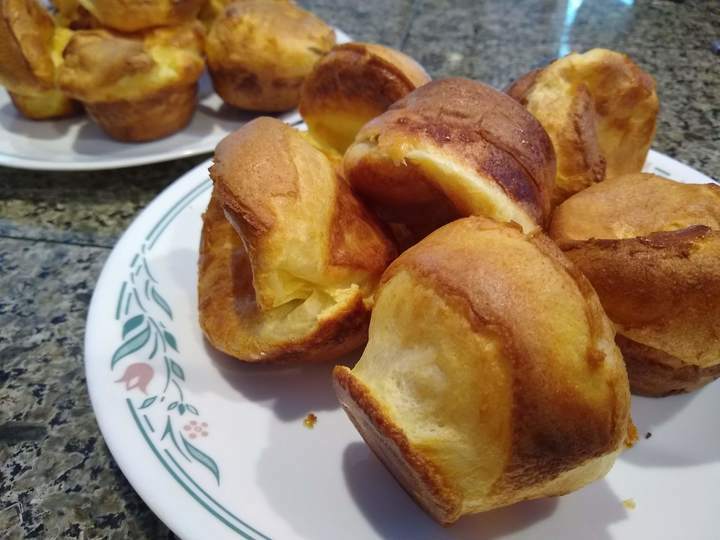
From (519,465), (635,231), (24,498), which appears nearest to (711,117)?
(635,231)

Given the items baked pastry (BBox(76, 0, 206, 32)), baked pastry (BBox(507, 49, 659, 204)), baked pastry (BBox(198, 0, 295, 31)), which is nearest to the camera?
baked pastry (BBox(507, 49, 659, 204))

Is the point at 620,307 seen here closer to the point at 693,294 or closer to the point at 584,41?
the point at 693,294

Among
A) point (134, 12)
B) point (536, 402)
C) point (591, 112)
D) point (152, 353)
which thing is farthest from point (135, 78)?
point (536, 402)

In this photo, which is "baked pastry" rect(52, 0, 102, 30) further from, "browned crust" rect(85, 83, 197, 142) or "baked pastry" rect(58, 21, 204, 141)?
"browned crust" rect(85, 83, 197, 142)

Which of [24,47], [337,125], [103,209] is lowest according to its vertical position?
[103,209]

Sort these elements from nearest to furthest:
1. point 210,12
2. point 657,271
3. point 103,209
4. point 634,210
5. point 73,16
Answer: point 657,271
point 634,210
point 103,209
point 73,16
point 210,12

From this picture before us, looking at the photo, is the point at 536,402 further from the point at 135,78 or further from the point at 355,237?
the point at 135,78

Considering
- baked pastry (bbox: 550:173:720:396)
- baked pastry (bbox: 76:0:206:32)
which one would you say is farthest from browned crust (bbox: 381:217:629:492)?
baked pastry (bbox: 76:0:206:32)
